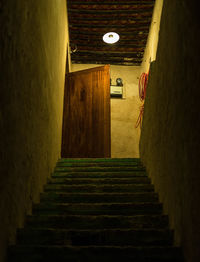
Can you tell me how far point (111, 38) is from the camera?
7.39 metres

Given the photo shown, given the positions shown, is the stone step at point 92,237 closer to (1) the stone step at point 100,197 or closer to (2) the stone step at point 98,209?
(2) the stone step at point 98,209

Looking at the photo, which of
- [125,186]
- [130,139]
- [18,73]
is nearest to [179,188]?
[125,186]

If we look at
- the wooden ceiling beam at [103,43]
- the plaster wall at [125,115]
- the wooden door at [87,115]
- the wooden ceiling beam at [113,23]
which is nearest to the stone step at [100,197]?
the wooden door at [87,115]

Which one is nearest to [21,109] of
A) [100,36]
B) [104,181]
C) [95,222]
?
[95,222]

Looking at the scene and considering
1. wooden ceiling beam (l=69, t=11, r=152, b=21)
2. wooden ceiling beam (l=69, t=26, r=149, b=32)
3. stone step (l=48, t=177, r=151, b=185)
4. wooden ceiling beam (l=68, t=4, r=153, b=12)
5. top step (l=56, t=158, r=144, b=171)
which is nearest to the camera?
stone step (l=48, t=177, r=151, b=185)

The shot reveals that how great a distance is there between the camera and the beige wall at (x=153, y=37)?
20.8ft

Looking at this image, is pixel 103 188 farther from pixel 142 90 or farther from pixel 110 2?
pixel 142 90

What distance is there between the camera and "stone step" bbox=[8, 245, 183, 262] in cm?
223

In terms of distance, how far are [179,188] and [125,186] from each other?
3.54 feet

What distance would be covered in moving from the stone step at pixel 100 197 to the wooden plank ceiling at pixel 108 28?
480 cm

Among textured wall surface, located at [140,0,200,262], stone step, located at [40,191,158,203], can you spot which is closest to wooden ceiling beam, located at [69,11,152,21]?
textured wall surface, located at [140,0,200,262]

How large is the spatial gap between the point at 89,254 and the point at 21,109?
1.34m

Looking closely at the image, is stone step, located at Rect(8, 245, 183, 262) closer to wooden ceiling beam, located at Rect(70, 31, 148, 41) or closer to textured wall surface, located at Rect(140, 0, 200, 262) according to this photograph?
textured wall surface, located at Rect(140, 0, 200, 262)

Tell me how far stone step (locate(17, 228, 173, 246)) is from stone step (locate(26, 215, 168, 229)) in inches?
6.9
